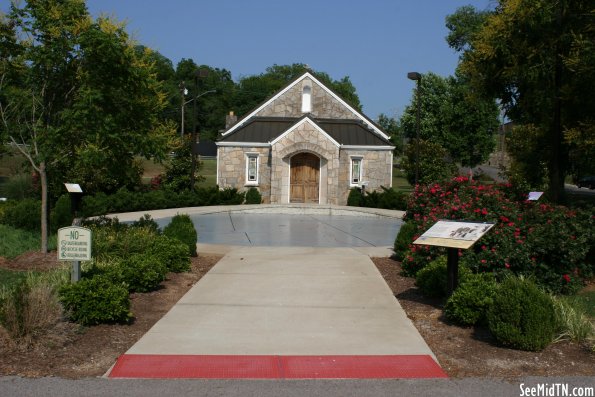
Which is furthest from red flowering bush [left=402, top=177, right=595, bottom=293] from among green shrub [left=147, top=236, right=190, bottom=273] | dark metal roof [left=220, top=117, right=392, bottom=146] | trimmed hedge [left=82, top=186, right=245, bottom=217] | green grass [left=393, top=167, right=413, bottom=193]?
green grass [left=393, top=167, right=413, bottom=193]

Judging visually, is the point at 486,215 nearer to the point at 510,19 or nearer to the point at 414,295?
the point at 414,295

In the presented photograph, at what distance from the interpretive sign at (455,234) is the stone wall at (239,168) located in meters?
23.3

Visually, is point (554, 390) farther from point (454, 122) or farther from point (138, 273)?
point (454, 122)

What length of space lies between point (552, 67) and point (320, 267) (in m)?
7.49

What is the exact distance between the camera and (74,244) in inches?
341

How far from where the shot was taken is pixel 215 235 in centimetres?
1911

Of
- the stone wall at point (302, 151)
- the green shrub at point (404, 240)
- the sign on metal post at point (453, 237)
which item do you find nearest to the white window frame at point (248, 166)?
the stone wall at point (302, 151)

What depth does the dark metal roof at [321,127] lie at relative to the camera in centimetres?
3256

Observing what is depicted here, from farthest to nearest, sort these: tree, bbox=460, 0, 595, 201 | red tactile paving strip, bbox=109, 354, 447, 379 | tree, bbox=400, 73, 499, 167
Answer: tree, bbox=400, 73, 499, 167
tree, bbox=460, 0, 595, 201
red tactile paving strip, bbox=109, 354, 447, 379

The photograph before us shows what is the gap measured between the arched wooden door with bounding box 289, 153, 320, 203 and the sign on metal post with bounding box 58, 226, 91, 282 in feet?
77.8

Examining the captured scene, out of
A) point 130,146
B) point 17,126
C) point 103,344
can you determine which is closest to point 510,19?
point 130,146

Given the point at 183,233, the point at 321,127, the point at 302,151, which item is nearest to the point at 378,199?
the point at 302,151

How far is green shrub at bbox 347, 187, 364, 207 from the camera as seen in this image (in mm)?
31219

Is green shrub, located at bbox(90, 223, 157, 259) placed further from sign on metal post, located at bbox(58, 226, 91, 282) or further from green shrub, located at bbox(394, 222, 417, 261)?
green shrub, located at bbox(394, 222, 417, 261)
